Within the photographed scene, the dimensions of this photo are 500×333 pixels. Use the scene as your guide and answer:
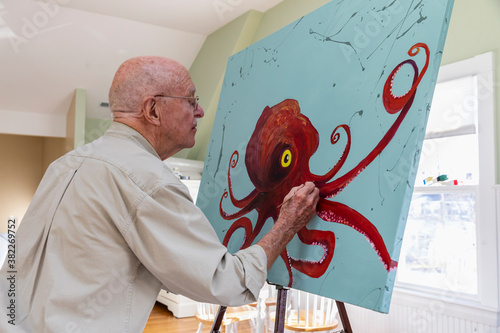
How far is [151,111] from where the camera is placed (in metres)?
1.27

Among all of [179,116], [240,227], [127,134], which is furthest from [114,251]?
[240,227]

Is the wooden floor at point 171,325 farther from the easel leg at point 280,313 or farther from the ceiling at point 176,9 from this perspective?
the ceiling at point 176,9

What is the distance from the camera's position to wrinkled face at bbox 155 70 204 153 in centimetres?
130

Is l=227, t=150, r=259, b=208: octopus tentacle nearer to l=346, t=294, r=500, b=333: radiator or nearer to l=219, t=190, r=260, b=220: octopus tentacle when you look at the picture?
l=219, t=190, r=260, b=220: octopus tentacle

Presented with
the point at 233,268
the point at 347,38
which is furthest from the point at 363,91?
the point at 233,268

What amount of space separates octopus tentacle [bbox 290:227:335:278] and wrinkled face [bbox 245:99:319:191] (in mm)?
186

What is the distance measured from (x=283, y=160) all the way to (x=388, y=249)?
522 mm

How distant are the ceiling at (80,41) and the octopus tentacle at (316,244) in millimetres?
3707

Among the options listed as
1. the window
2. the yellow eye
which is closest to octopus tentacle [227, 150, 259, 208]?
the yellow eye

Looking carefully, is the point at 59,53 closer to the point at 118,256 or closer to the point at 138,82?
the point at 138,82

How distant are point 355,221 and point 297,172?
0.30 m

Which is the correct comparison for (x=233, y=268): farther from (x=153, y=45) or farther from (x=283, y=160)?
(x=153, y=45)

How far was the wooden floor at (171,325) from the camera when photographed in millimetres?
4184

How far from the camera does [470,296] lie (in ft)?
9.29
